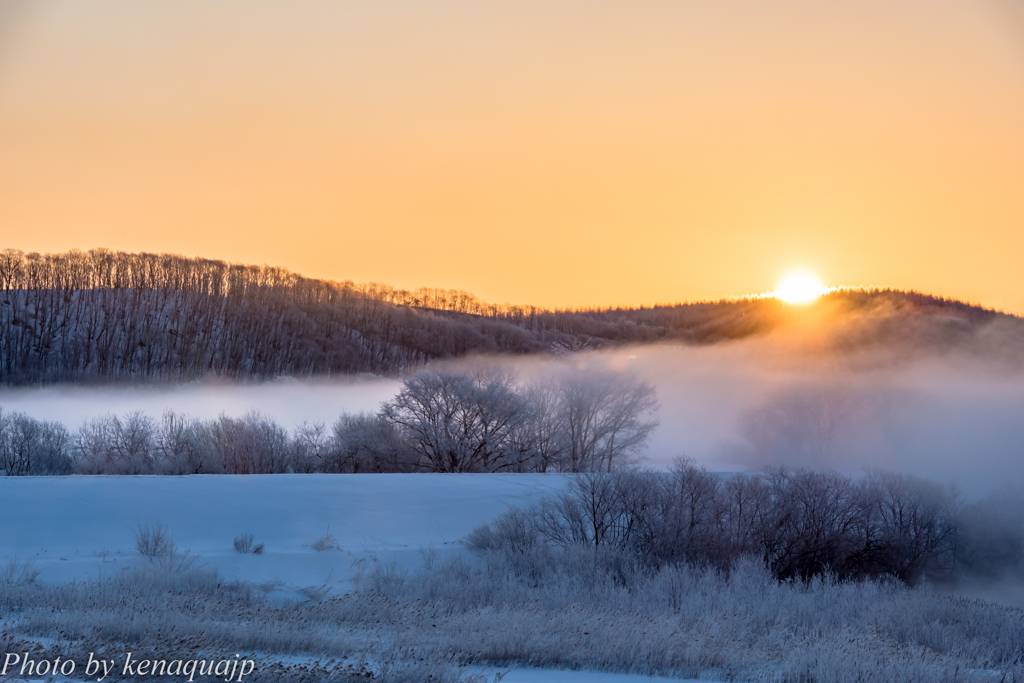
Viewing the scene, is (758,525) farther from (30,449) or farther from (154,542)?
(30,449)

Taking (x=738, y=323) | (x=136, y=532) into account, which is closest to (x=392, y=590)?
(x=136, y=532)

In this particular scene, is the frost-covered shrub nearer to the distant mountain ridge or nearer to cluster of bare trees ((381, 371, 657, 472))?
cluster of bare trees ((381, 371, 657, 472))

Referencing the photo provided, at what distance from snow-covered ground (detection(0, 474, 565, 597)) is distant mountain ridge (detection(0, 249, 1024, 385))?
72.1 meters

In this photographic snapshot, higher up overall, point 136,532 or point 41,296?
point 41,296

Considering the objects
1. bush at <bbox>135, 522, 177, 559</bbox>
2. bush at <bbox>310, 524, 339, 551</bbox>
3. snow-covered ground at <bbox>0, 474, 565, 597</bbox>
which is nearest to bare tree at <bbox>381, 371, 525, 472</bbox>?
snow-covered ground at <bbox>0, 474, 565, 597</bbox>

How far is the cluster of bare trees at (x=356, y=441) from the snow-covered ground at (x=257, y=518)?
13.3 m

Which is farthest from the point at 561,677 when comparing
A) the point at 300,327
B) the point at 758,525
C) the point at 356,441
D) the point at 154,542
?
the point at 300,327

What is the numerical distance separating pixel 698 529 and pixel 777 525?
2.34m

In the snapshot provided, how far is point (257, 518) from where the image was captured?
2072 cm

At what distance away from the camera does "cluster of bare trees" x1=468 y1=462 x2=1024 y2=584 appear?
781 inches

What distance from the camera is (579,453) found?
148 ft

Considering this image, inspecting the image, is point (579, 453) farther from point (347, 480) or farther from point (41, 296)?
point (41, 296)

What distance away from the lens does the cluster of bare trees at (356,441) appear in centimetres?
3756

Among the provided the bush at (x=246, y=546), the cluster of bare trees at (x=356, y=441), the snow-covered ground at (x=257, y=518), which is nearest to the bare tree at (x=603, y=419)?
the cluster of bare trees at (x=356, y=441)
